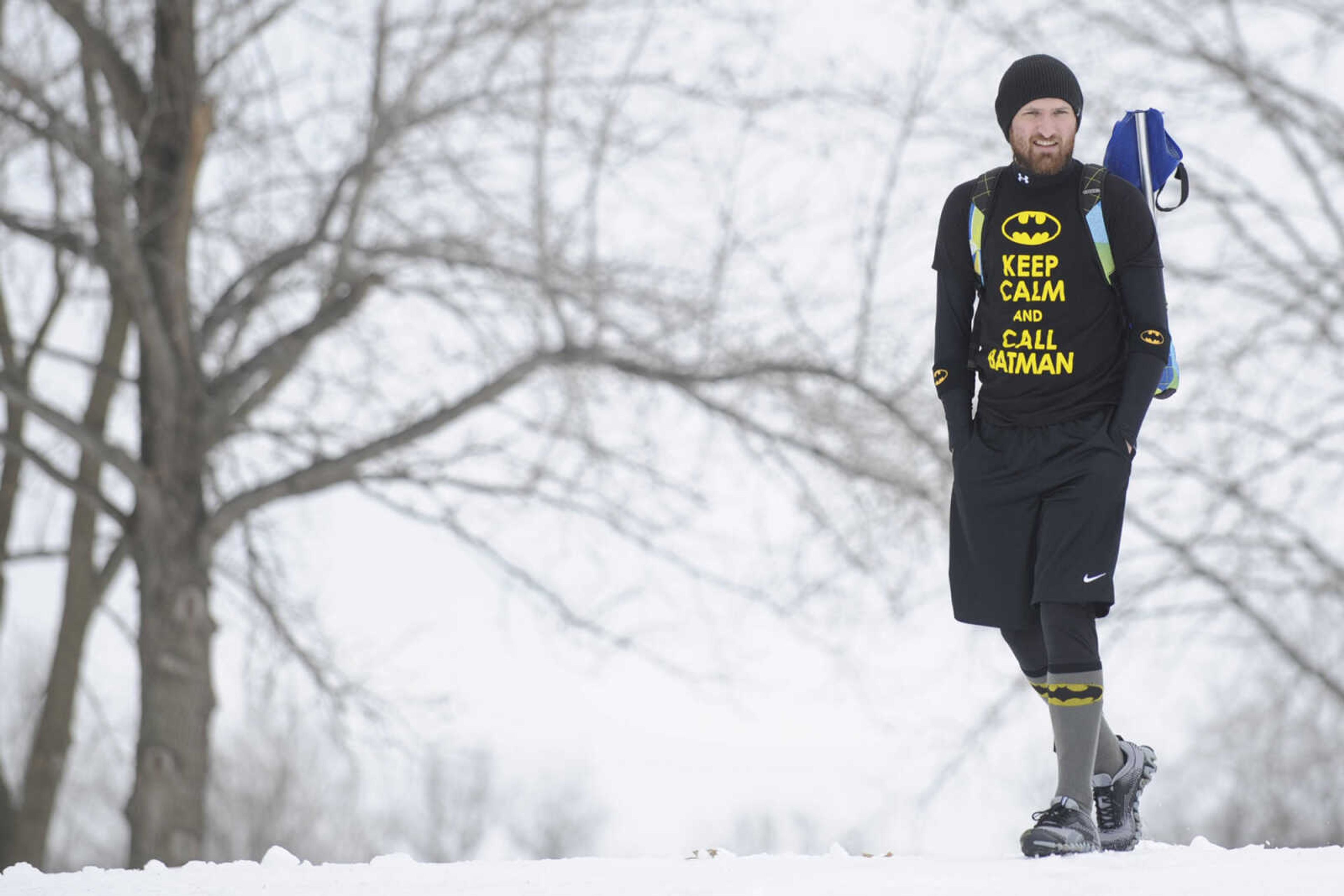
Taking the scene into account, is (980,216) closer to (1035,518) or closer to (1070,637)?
(1035,518)

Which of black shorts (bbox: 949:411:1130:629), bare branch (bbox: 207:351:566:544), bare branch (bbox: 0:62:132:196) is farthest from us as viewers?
bare branch (bbox: 207:351:566:544)

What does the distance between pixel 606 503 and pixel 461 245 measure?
150cm

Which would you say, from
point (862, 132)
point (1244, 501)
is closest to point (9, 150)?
point (862, 132)

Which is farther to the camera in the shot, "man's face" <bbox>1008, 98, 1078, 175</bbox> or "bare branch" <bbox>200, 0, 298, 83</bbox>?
"bare branch" <bbox>200, 0, 298, 83</bbox>

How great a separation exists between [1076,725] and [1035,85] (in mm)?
1467

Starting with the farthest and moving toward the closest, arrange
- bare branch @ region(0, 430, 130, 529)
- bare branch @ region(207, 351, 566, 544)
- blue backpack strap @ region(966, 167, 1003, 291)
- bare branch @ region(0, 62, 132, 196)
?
bare branch @ region(0, 430, 130, 529), bare branch @ region(207, 351, 566, 544), bare branch @ region(0, 62, 132, 196), blue backpack strap @ region(966, 167, 1003, 291)

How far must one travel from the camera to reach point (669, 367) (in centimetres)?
734

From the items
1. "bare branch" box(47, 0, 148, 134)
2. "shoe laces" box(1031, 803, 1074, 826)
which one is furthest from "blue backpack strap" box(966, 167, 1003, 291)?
"bare branch" box(47, 0, 148, 134)

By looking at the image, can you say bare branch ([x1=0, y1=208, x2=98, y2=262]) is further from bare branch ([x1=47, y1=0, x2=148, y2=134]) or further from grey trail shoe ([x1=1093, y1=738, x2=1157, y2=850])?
grey trail shoe ([x1=1093, y1=738, x2=1157, y2=850])

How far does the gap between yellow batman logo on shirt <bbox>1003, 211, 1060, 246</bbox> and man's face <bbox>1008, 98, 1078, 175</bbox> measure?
0.10 m

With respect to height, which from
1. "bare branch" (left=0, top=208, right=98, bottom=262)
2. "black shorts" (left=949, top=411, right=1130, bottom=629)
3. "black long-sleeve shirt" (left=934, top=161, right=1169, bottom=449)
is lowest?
"black shorts" (left=949, top=411, right=1130, bottom=629)

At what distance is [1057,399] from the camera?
3576 millimetres

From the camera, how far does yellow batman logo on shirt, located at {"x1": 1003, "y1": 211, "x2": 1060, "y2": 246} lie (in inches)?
141

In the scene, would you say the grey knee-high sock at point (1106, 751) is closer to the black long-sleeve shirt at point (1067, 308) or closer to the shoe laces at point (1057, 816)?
the shoe laces at point (1057, 816)
